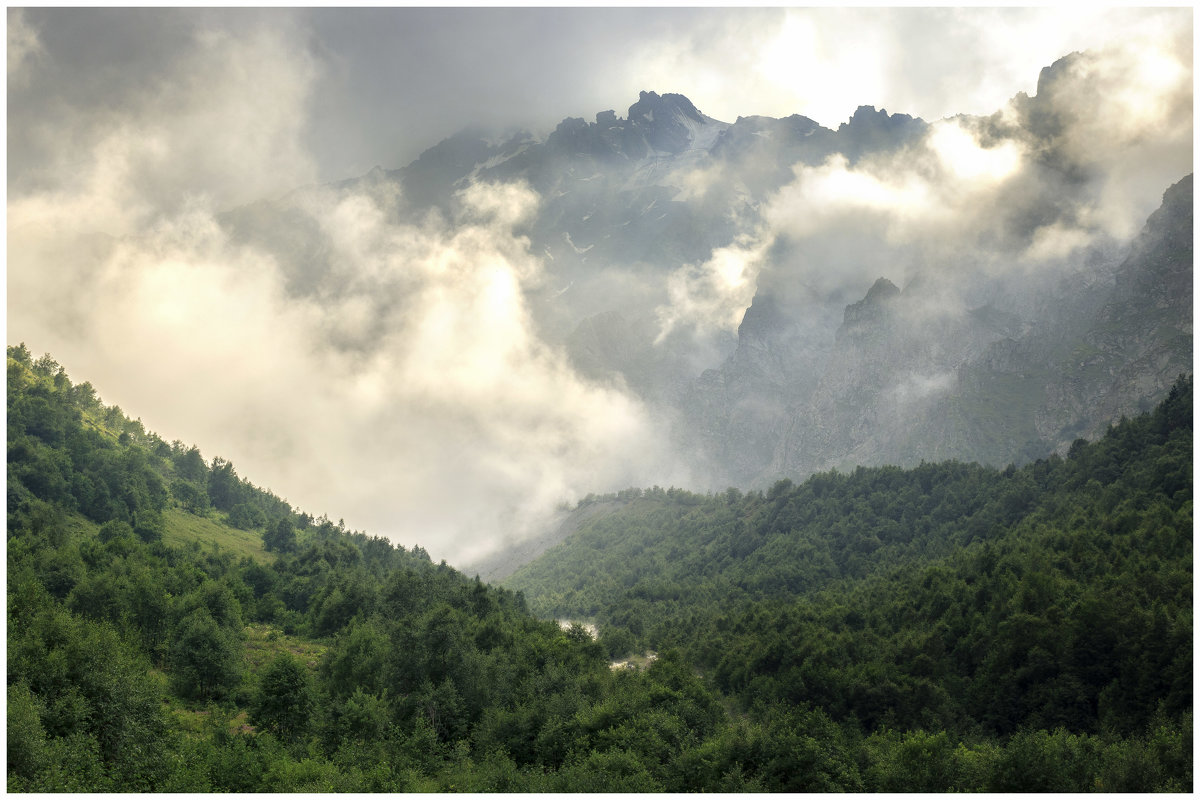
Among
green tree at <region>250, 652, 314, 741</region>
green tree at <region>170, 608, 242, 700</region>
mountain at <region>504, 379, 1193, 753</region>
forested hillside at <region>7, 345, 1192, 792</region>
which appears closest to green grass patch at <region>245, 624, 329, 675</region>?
forested hillside at <region>7, 345, 1192, 792</region>

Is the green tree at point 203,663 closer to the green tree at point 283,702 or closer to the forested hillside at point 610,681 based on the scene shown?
the forested hillside at point 610,681

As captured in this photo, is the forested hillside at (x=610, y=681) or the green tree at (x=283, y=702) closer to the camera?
the forested hillside at (x=610, y=681)

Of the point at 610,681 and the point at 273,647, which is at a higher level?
the point at 273,647

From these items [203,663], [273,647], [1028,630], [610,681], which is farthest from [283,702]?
[1028,630]

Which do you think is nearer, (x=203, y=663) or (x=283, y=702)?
(x=283, y=702)

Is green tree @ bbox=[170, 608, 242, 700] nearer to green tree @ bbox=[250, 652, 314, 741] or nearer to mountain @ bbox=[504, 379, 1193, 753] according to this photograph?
green tree @ bbox=[250, 652, 314, 741]

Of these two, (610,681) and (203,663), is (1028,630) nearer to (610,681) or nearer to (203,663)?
(610,681)

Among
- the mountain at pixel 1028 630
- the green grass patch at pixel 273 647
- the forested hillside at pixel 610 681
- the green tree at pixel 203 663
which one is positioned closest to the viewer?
the forested hillside at pixel 610 681

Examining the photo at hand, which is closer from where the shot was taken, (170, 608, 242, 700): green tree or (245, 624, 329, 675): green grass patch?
(170, 608, 242, 700): green tree

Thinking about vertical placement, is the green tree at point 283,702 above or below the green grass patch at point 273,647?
below

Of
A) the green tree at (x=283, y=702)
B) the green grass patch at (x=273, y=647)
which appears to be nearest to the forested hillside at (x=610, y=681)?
the green tree at (x=283, y=702)

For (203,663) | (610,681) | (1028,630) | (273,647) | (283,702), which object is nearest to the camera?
(283,702)

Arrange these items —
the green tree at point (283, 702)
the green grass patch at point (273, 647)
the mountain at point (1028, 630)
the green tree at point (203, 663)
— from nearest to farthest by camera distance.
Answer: the green tree at point (283, 702) → the mountain at point (1028, 630) → the green tree at point (203, 663) → the green grass patch at point (273, 647)

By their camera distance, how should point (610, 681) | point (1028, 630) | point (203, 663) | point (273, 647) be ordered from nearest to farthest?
point (203, 663), point (1028, 630), point (610, 681), point (273, 647)
